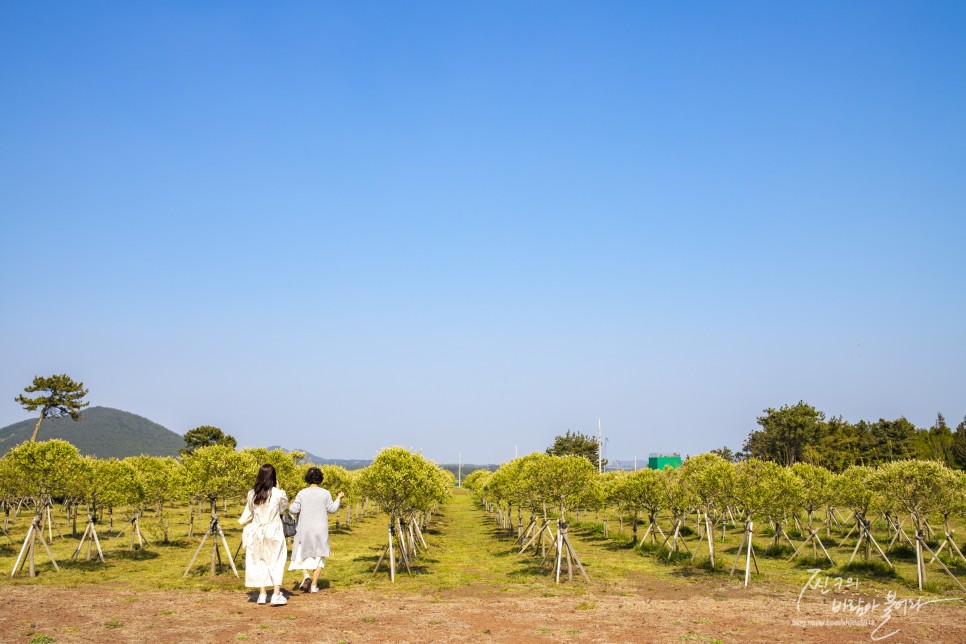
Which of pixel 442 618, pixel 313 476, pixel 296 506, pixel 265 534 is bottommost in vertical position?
pixel 442 618

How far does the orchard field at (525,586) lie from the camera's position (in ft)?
51.8

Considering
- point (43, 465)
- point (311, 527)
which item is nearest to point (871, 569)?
point (311, 527)

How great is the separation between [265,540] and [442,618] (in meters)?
5.45

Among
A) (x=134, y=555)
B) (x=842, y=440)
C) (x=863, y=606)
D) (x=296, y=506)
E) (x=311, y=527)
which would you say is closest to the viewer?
(x=296, y=506)

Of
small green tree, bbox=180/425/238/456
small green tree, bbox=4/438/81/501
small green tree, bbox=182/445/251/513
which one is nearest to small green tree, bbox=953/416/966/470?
small green tree, bbox=182/445/251/513

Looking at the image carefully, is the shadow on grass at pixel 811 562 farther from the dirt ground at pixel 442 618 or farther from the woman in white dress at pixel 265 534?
the woman in white dress at pixel 265 534

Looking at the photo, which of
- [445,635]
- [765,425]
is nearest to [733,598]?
[445,635]

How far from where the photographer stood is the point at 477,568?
29.5 m

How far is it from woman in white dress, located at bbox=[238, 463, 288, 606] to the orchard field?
97 centimetres

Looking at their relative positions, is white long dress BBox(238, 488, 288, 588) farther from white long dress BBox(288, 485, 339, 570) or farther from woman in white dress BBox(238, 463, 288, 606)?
white long dress BBox(288, 485, 339, 570)

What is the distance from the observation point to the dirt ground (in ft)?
48.6

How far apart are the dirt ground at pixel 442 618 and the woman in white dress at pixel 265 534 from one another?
962 mm

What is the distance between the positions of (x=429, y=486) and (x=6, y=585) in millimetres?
15510

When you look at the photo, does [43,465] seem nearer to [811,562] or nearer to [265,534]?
[265,534]
